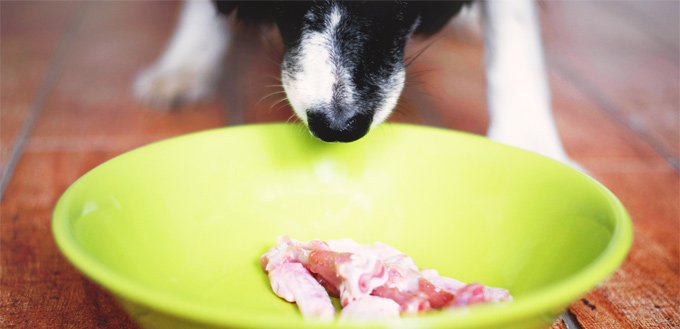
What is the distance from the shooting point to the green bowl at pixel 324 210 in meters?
0.51

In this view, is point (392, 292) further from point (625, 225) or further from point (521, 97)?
point (521, 97)

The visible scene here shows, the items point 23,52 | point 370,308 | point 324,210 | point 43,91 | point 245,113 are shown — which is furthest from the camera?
point 23,52

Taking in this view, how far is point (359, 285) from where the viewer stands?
0.50 m

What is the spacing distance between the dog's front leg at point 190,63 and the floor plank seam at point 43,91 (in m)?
0.22

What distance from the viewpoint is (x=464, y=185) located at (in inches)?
25.7

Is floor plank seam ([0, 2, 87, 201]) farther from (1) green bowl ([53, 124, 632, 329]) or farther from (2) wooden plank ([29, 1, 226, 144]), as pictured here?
(1) green bowl ([53, 124, 632, 329])

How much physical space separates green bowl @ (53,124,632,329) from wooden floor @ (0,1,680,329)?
3.8 inches

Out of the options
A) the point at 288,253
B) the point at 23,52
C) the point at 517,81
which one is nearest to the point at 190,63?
the point at 23,52

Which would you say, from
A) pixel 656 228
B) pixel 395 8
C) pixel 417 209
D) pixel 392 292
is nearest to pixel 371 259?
pixel 392 292

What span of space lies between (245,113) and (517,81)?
59 centimetres

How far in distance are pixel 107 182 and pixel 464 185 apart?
0.38m

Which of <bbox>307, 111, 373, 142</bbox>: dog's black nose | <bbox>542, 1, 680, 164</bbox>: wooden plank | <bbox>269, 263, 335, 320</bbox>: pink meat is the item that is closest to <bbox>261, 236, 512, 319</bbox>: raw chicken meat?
<bbox>269, 263, 335, 320</bbox>: pink meat

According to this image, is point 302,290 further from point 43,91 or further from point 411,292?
point 43,91

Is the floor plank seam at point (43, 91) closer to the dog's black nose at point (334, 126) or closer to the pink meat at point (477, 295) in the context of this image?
the dog's black nose at point (334, 126)
